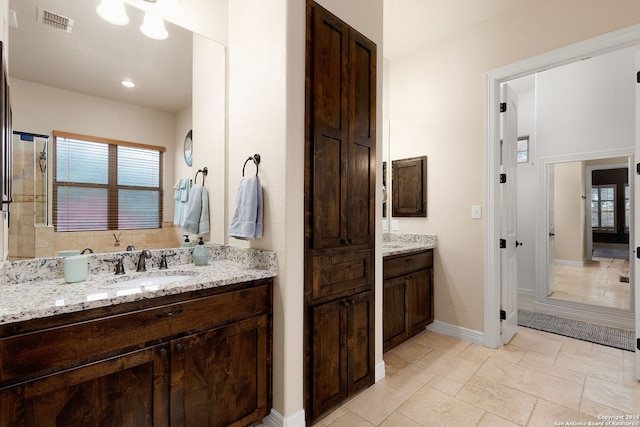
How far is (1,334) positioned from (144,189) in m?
1.03

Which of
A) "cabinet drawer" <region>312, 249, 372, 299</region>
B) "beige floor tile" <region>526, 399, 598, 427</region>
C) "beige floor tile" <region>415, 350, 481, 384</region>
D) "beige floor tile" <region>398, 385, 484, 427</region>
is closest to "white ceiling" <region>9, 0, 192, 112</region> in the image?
"cabinet drawer" <region>312, 249, 372, 299</region>

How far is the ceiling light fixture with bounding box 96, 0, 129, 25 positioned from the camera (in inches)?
66.7

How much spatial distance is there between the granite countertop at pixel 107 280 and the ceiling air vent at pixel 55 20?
3.86ft

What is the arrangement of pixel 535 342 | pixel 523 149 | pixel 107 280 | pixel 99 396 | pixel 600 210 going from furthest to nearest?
pixel 523 149 < pixel 600 210 < pixel 535 342 < pixel 107 280 < pixel 99 396

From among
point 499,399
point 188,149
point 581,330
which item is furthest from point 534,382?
point 188,149

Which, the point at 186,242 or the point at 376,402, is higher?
the point at 186,242

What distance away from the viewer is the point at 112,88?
1765 millimetres

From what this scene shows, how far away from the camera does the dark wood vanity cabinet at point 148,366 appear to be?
3.53 ft

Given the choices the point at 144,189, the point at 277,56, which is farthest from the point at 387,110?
the point at 144,189

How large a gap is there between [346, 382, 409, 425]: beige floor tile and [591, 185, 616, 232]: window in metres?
3.13

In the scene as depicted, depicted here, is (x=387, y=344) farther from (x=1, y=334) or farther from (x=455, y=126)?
(x=1, y=334)

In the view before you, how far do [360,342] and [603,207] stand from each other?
331 cm

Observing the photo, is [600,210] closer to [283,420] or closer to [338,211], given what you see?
[338,211]

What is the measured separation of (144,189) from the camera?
1897 millimetres
